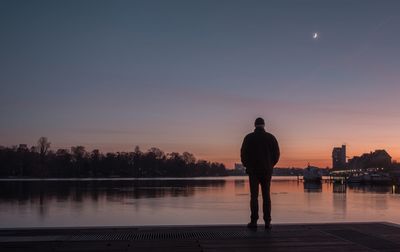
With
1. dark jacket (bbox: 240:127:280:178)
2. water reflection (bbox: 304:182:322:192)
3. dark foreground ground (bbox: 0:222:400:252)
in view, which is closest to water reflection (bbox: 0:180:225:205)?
water reflection (bbox: 304:182:322:192)

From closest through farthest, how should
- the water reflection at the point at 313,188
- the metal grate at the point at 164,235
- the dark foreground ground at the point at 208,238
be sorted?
the dark foreground ground at the point at 208,238 → the metal grate at the point at 164,235 → the water reflection at the point at 313,188

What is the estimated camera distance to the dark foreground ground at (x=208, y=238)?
8141mm

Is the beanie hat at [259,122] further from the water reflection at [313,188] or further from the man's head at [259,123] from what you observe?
the water reflection at [313,188]

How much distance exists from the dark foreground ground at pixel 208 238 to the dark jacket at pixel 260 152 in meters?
1.22

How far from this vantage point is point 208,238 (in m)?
9.05

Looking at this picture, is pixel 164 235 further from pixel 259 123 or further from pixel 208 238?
pixel 259 123

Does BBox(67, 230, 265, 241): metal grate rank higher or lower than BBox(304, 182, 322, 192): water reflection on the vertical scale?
higher

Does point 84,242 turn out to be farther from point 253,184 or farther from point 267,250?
point 253,184

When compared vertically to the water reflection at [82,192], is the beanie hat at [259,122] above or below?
above

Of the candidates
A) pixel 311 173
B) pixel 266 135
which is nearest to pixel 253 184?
pixel 266 135

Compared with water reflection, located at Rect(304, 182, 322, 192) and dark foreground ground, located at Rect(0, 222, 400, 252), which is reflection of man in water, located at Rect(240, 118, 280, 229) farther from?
water reflection, located at Rect(304, 182, 322, 192)

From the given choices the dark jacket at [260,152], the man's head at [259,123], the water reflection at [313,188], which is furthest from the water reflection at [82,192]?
the man's head at [259,123]

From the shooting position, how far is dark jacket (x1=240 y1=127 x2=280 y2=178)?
34.5 ft

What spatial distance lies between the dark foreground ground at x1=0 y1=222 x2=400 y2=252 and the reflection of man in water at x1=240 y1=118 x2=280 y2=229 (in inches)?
26.8
